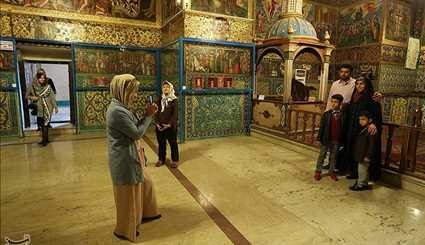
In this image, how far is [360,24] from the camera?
37.2 feet

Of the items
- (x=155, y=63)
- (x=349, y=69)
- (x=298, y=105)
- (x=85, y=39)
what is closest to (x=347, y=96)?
(x=349, y=69)

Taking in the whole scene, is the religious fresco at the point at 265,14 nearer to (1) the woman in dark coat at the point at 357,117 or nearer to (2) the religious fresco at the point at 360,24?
(2) the religious fresco at the point at 360,24

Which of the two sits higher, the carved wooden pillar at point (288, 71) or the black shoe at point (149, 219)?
the carved wooden pillar at point (288, 71)

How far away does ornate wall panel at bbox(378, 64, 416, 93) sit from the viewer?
1088 centimetres

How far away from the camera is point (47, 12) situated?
7.79 metres

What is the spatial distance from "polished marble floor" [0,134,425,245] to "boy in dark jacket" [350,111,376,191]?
20cm

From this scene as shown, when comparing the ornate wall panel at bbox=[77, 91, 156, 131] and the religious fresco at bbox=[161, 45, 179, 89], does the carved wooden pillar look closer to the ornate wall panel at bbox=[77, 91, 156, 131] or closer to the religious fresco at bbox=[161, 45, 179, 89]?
the religious fresco at bbox=[161, 45, 179, 89]

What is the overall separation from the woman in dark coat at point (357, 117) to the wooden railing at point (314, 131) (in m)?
0.31

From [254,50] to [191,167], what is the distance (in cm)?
446

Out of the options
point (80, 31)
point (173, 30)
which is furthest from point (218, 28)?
point (80, 31)

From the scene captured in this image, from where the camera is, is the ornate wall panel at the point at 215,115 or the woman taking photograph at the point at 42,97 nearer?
the woman taking photograph at the point at 42,97

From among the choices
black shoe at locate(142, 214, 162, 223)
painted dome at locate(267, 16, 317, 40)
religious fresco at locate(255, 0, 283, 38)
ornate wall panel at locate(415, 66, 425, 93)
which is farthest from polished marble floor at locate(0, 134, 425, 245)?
ornate wall panel at locate(415, 66, 425, 93)

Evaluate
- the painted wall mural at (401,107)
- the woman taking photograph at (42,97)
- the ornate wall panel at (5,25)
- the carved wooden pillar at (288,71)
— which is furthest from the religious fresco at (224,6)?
the painted wall mural at (401,107)

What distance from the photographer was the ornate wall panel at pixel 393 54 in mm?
10734
